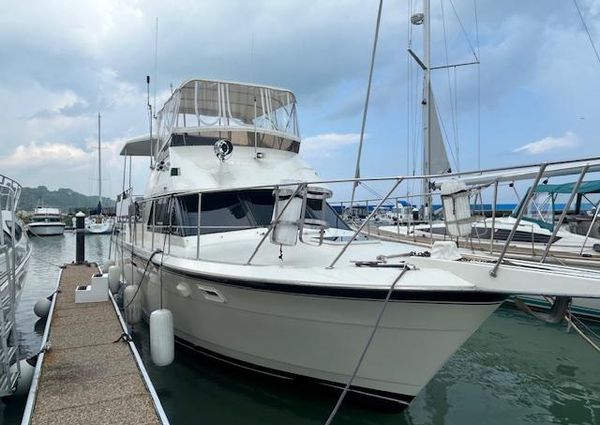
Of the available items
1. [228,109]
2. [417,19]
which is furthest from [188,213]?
[417,19]

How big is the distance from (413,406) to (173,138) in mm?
5601

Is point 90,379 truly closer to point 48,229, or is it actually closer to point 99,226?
point 48,229

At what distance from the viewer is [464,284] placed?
3785 millimetres

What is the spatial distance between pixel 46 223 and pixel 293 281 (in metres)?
43.4

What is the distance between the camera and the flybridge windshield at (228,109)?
8133 millimetres

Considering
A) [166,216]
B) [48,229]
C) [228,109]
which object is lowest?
[48,229]

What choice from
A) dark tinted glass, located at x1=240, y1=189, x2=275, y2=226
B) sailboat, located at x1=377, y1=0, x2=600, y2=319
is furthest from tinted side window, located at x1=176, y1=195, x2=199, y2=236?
sailboat, located at x1=377, y1=0, x2=600, y2=319

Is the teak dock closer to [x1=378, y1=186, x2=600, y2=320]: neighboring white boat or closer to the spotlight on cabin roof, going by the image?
[x1=378, y1=186, x2=600, y2=320]: neighboring white boat

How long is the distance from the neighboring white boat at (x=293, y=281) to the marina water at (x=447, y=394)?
311mm

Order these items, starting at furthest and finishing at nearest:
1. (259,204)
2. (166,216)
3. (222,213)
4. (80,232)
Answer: (80,232)
(166,216)
(259,204)
(222,213)

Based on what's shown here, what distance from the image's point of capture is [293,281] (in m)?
4.27

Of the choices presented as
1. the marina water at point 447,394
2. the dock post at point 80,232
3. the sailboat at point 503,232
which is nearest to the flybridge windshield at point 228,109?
the sailboat at point 503,232

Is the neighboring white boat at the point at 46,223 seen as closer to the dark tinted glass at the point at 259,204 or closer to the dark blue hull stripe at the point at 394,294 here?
the dark tinted glass at the point at 259,204

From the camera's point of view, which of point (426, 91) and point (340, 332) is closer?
point (340, 332)
